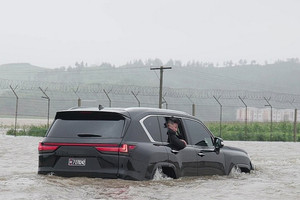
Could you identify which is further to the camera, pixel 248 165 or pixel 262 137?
pixel 262 137

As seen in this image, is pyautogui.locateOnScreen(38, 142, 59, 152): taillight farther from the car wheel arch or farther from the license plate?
the car wheel arch

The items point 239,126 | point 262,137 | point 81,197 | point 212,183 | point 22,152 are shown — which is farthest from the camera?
point 239,126

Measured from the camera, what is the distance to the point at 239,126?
146 feet

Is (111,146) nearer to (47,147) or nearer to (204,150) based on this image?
(47,147)

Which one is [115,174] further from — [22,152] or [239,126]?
[239,126]

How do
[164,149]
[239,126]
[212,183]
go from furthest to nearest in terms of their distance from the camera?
1. [239,126]
2. [212,183]
3. [164,149]

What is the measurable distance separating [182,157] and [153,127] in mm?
812

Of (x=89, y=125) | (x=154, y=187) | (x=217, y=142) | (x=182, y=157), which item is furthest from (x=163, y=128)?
(x=217, y=142)

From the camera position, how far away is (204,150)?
1220 cm

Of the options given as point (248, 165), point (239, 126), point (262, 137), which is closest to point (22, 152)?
point (248, 165)

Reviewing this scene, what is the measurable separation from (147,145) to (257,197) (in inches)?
76.2

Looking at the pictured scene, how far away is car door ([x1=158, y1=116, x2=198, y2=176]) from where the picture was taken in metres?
11.2

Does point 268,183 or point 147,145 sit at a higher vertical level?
point 147,145

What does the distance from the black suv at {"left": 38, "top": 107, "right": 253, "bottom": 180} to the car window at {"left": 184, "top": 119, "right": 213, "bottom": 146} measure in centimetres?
58
